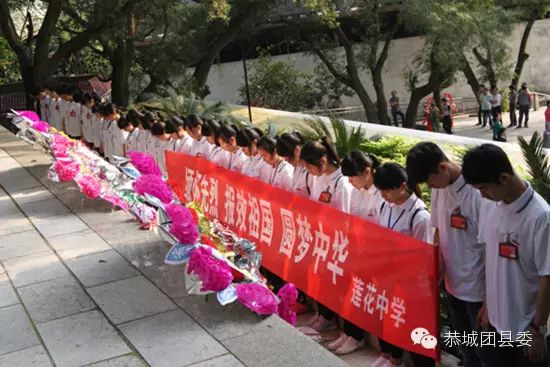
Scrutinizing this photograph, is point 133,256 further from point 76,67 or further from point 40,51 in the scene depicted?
point 76,67

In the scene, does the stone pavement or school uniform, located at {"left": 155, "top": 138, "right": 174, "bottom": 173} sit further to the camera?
school uniform, located at {"left": 155, "top": 138, "right": 174, "bottom": 173}

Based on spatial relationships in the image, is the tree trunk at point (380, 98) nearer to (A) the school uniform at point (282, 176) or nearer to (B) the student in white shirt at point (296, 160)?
(A) the school uniform at point (282, 176)

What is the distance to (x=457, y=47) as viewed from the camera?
21.4 meters

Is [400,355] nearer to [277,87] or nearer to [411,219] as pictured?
[411,219]

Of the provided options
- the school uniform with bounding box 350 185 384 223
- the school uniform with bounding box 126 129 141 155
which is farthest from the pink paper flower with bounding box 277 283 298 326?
the school uniform with bounding box 126 129 141 155

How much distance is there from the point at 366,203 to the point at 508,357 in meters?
1.71

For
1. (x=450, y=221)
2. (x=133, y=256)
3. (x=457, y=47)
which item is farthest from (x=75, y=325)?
(x=457, y=47)

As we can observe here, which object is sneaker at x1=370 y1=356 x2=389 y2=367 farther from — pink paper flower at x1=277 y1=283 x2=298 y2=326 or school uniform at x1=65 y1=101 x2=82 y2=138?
school uniform at x1=65 y1=101 x2=82 y2=138

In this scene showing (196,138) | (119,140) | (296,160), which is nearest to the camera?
(296,160)

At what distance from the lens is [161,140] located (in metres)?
8.56

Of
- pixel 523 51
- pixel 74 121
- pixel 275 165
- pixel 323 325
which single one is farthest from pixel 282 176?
pixel 523 51

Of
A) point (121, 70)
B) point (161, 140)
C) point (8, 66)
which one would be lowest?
point (161, 140)

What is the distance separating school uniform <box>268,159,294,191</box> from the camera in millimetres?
6000

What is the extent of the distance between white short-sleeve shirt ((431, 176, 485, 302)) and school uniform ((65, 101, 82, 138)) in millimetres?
9385
